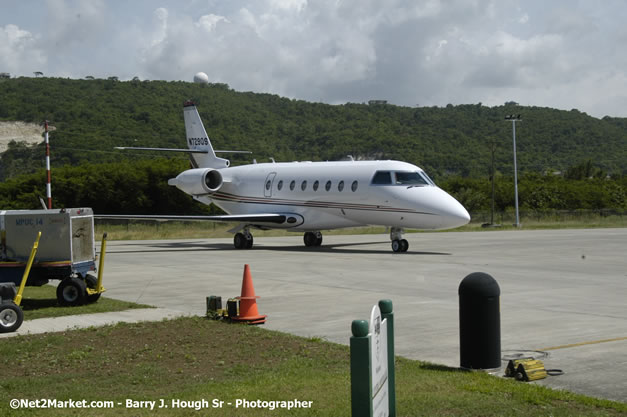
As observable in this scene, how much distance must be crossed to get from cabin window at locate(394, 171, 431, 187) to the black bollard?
56.0ft

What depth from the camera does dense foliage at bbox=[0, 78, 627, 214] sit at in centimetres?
5981

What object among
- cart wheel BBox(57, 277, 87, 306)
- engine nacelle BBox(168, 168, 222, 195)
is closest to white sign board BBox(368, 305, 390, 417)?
cart wheel BBox(57, 277, 87, 306)

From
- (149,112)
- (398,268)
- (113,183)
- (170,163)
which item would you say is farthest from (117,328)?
(149,112)

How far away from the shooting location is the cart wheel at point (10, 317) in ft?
32.5

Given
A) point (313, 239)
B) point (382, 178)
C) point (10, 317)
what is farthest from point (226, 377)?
point (313, 239)

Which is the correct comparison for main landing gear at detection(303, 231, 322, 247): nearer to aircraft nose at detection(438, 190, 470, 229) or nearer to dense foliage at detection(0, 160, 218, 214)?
aircraft nose at detection(438, 190, 470, 229)

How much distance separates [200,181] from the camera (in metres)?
31.0

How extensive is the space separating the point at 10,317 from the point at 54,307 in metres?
2.46

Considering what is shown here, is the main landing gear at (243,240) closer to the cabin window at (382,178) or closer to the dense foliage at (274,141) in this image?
the cabin window at (382,178)

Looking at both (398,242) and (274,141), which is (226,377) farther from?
(274,141)

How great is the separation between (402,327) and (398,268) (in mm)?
8808

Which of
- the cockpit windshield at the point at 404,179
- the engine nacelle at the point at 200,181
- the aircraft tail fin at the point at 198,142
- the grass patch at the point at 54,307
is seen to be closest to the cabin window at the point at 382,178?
the cockpit windshield at the point at 404,179

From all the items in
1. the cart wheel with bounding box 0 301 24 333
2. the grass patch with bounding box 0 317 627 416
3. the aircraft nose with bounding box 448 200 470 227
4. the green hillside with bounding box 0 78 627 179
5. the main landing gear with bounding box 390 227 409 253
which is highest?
the green hillside with bounding box 0 78 627 179

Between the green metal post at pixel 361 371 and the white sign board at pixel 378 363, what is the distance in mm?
33
